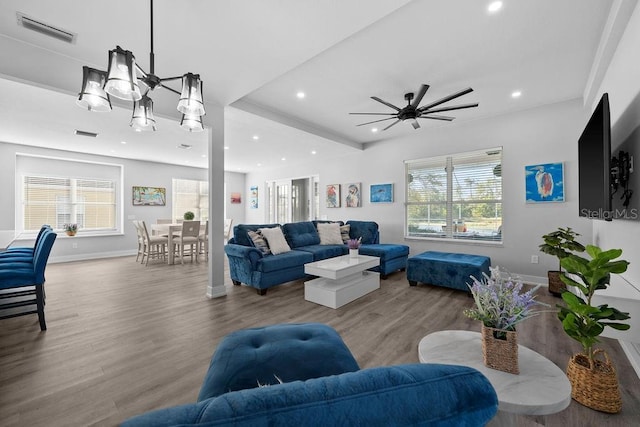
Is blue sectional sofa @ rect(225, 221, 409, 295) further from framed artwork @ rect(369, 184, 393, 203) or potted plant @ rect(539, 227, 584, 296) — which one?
potted plant @ rect(539, 227, 584, 296)

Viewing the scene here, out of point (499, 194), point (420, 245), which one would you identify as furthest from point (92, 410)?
point (499, 194)

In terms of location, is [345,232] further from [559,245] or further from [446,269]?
[559,245]

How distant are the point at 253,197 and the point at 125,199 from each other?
3.66 meters

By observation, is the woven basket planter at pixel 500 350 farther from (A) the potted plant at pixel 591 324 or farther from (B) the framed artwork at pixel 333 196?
(B) the framed artwork at pixel 333 196

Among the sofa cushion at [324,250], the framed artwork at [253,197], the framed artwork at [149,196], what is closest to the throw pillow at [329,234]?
the sofa cushion at [324,250]

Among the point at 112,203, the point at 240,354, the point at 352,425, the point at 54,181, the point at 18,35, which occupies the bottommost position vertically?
the point at 240,354

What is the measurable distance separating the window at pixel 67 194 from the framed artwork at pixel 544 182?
360 inches

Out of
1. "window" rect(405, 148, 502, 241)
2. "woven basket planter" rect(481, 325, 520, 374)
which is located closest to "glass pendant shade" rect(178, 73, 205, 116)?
"woven basket planter" rect(481, 325, 520, 374)

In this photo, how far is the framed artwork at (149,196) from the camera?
735cm

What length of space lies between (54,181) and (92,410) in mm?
7081

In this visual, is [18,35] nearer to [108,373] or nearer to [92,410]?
[108,373]

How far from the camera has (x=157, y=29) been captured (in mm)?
2289

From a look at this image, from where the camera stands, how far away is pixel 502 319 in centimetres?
121

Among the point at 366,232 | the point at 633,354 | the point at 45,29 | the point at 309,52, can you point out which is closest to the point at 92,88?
the point at 45,29
